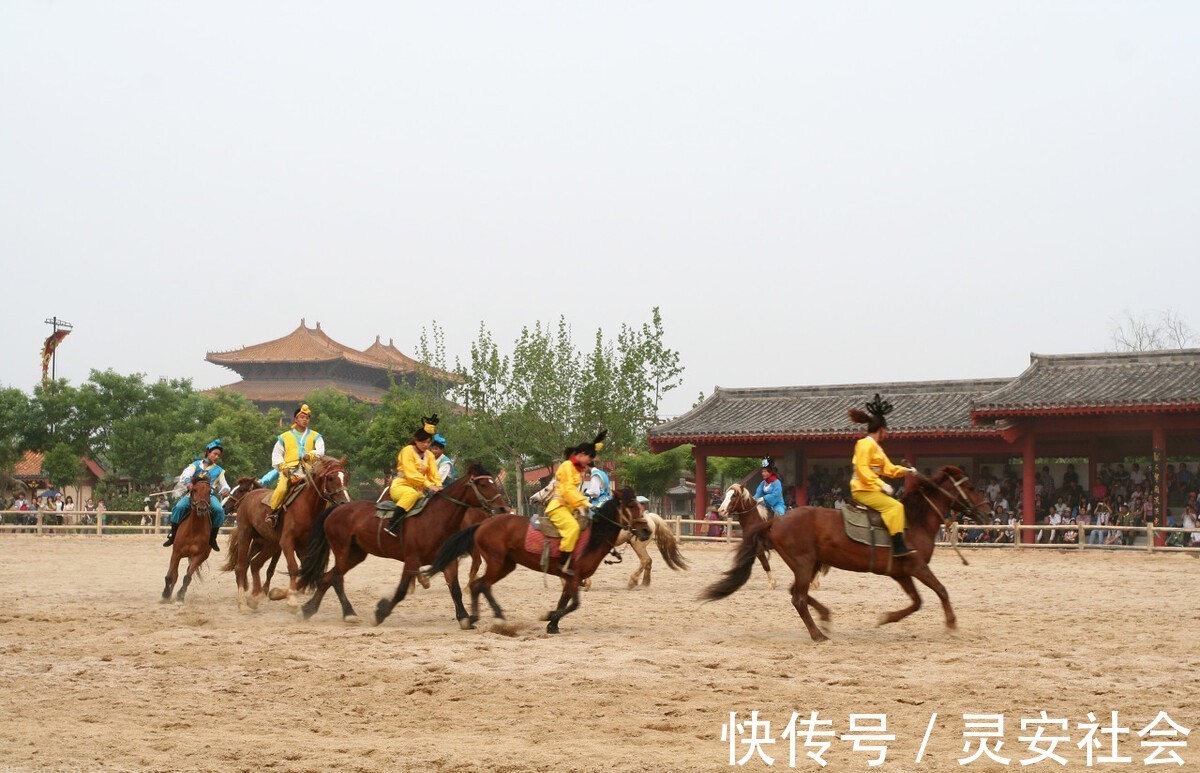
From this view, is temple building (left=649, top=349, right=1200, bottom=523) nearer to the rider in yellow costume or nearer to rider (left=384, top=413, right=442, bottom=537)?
rider (left=384, top=413, right=442, bottom=537)

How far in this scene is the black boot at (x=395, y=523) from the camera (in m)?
12.2

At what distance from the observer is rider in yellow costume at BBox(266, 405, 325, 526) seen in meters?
13.4

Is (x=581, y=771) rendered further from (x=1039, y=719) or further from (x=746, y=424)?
(x=746, y=424)

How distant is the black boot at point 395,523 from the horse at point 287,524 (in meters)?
0.95

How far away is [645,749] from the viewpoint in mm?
6879

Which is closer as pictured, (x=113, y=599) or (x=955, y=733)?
(x=955, y=733)

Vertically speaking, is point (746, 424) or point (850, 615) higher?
point (746, 424)

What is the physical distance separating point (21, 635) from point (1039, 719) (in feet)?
30.1

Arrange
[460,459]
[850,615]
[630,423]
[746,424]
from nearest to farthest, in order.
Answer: [850,615], [746,424], [630,423], [460,459]

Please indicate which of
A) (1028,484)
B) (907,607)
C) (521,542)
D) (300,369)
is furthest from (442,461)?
(300,369)

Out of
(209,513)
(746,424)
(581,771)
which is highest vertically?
(746,424)

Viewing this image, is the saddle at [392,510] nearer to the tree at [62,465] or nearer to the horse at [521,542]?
the horse at [521,542]


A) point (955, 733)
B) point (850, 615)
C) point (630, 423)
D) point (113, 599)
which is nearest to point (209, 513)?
point (113, 599)

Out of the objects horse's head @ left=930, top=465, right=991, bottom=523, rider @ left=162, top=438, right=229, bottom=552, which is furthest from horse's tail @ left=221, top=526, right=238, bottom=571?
horse's head @ left=930, top=465, right=991, bottom=523
